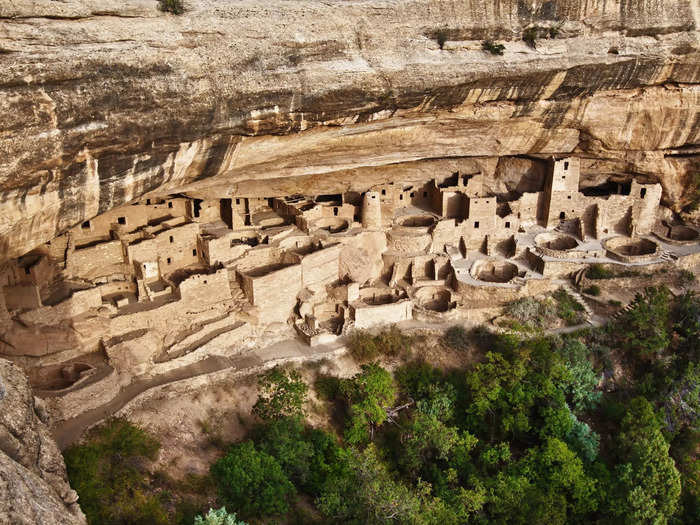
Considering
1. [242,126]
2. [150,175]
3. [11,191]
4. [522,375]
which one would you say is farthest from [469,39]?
[11,191]

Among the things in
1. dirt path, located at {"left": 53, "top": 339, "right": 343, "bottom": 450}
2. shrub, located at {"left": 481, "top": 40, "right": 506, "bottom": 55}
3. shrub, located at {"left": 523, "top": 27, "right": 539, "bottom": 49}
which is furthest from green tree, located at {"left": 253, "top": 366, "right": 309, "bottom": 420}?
shrub, located at {"left": 523, "top": 27, "right": 539, "bottom": 49}

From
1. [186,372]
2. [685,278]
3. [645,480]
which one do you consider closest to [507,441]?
[645,480]

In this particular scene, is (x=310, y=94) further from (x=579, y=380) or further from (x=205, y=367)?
(x=579, y=380)

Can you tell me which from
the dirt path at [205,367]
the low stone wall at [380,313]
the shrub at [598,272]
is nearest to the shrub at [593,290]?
the shrub at [598,272]

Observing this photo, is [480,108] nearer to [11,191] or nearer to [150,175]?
[150,175]

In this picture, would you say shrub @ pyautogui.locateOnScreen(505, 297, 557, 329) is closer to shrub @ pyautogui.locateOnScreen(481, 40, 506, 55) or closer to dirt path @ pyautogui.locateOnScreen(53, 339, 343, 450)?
dirt path @ pyautogui.locateOnScreen(53, 339, 343, 450)

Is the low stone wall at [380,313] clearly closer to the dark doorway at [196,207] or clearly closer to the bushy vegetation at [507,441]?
the bushy vegetation at [507,441]
